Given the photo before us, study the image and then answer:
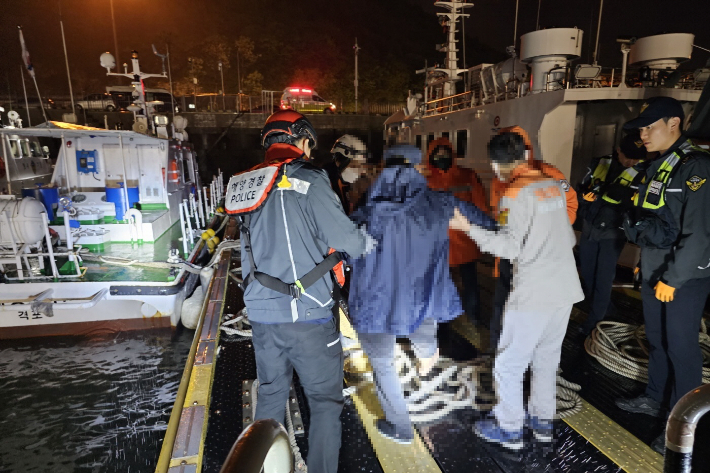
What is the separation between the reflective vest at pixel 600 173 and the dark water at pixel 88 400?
508 centimetres

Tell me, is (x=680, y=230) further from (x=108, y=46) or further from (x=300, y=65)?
(x=108, y=46)

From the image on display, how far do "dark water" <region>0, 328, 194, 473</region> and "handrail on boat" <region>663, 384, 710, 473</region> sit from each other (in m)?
3.93

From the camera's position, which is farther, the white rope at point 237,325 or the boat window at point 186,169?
the boat window at point 186,169

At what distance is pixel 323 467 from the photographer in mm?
2168

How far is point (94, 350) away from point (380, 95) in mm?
42214

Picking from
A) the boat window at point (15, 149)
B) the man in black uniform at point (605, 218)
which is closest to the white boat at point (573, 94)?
the man in black uniform at point (605, 218)

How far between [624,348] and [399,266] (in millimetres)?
2802

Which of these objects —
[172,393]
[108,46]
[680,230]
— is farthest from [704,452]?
[108,46]

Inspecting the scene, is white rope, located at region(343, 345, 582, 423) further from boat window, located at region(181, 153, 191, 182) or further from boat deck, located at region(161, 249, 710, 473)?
boat window, located at region(181, 153, 191, 182)

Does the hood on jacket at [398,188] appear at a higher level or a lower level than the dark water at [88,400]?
higher

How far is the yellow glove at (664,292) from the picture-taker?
7.96 ft

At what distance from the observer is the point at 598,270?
3.84 m

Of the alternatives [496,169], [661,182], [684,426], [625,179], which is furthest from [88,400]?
[625,179]

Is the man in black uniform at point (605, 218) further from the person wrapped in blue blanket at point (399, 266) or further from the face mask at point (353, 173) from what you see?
the face mask at point (353, 173)
